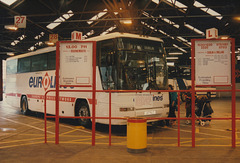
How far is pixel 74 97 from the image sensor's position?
390 inches

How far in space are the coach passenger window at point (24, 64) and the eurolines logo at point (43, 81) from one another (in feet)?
2.83

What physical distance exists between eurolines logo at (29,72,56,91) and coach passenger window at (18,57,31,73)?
0.86m

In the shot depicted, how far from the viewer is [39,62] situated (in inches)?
490

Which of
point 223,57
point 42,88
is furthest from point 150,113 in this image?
point 42,88

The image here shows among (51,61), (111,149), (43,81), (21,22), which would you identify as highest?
(21,22)

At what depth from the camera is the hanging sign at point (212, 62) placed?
6152 millimetres

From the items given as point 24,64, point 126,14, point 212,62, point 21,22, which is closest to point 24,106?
point 24,64

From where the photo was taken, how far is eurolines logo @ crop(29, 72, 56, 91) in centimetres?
1138

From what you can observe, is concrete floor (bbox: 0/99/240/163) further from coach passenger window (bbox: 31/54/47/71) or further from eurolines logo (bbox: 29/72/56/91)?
coach passenger window (bbox: 31/54/47/71)

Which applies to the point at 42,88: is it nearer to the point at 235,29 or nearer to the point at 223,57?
the point at 223,57

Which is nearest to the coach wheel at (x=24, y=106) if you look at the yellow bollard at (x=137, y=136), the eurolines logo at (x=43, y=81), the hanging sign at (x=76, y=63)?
the eurolines logo at (x=43, y=81)

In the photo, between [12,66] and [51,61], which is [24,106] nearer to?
[12,66]

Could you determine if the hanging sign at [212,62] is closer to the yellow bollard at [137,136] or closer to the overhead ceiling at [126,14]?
the yellow bollard at [137,136]

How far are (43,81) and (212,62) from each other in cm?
857
